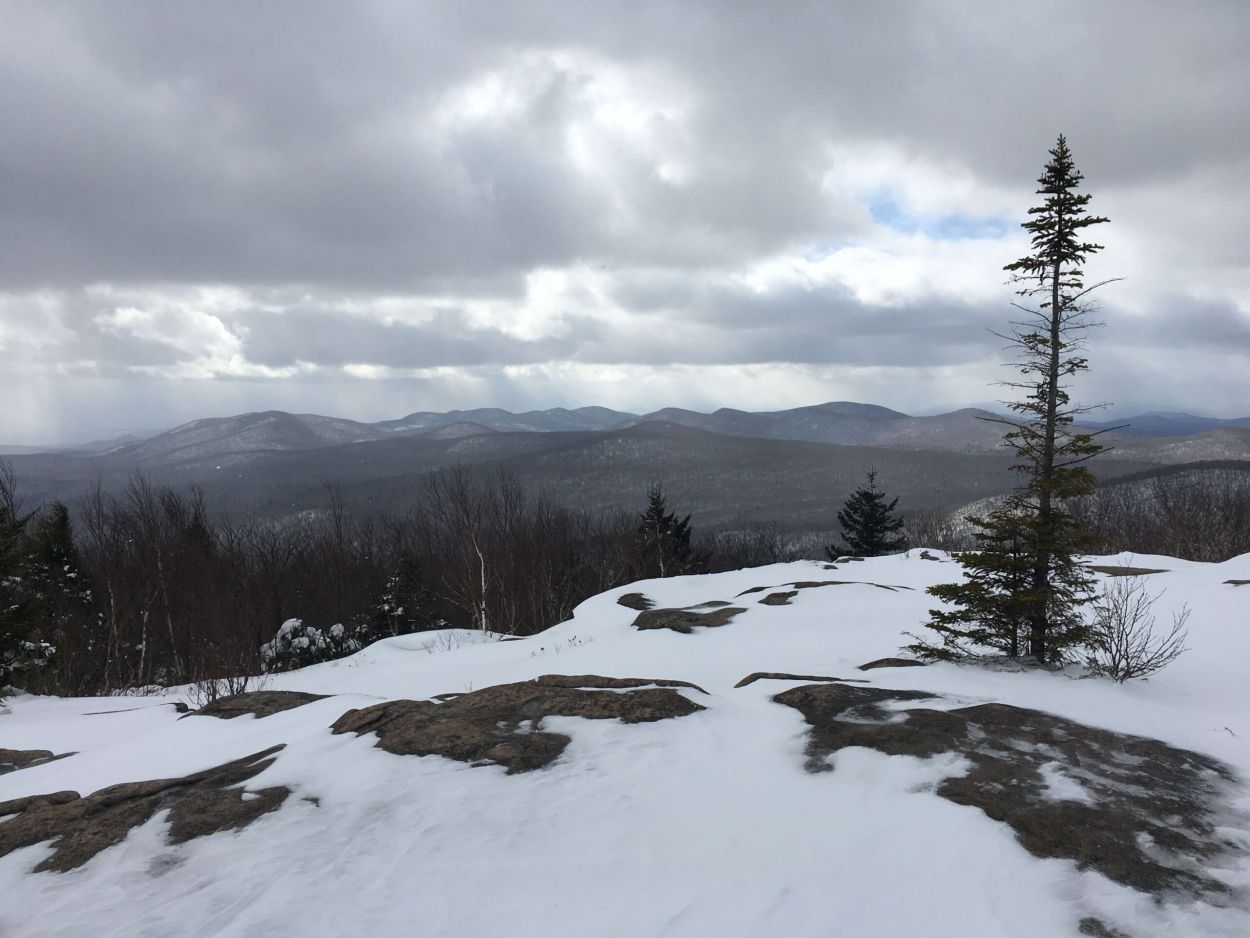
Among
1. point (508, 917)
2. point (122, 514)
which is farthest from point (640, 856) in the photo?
point (122, 514)

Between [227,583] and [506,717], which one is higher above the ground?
[506,717]

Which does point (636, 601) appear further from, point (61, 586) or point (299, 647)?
point (61, 586)

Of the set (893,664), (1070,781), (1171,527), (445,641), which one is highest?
(1070,781)

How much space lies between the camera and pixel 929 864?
384 centimetres

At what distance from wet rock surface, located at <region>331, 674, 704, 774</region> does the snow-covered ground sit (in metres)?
0.18

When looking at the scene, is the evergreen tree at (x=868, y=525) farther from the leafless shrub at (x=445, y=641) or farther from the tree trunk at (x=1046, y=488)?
the tree trunk at (x=1046, y=488)

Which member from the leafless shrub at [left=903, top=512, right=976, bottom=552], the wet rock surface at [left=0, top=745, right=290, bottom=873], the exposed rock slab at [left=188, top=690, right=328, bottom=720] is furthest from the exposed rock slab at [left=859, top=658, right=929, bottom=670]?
the leafless shrub at [left=903, top=512, right=976, bottom=552]

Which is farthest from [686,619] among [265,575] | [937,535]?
[937,535]

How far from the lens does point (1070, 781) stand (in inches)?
189

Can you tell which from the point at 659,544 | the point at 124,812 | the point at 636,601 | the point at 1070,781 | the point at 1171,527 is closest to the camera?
the point at 124,812

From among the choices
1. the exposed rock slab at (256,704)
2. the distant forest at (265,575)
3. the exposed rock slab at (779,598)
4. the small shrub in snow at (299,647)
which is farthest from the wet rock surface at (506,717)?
the small shrub in snow at (299,647)

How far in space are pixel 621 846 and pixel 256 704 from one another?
704 cm

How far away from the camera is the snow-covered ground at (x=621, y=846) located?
343 cm

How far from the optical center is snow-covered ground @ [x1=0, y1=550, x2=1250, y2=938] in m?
3.43
